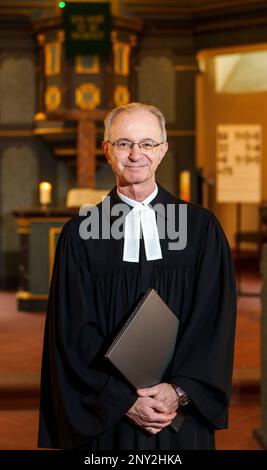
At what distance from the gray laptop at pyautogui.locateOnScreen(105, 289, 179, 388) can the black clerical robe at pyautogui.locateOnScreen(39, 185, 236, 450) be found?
0.20 ft

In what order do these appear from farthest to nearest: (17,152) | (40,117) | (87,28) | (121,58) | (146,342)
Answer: (17,152) → (121,58) → (40,117) → (87,28) → (146,342)

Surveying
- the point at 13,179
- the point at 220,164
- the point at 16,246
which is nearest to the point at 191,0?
the point at 220,164

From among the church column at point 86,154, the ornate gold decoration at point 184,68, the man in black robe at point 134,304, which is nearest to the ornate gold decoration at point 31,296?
the church column at point 86,154

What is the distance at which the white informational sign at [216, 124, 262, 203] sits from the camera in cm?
900

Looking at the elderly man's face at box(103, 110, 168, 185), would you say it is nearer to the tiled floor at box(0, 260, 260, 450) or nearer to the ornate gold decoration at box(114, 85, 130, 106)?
the tiled floor at box(0, 260, 260, 450)

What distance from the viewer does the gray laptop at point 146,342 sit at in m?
2.12

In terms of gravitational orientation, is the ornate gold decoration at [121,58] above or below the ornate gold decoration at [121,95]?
above

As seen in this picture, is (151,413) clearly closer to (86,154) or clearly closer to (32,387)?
(32,387)

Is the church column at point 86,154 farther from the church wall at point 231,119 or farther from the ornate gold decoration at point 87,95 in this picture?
the church wall at point 231,119

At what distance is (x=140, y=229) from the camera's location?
2338 millimetres

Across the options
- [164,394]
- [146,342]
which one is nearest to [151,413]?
[164,394]

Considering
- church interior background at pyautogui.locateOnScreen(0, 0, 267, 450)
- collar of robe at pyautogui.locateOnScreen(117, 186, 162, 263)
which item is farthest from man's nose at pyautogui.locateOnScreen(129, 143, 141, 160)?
church interior background at pyautogui.locateOnScreen(0, 0, 267, 450)

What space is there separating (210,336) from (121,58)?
8.35 meters

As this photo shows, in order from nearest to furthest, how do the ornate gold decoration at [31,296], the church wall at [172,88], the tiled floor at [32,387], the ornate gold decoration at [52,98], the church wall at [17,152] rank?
1. the tiled floor at [32,387]
2. the ornate gold decoration at [31,296]
3. the ornate gold decoration at [52,98]
4. the church wall at [17,152]
5. the church wall at [172,88]
